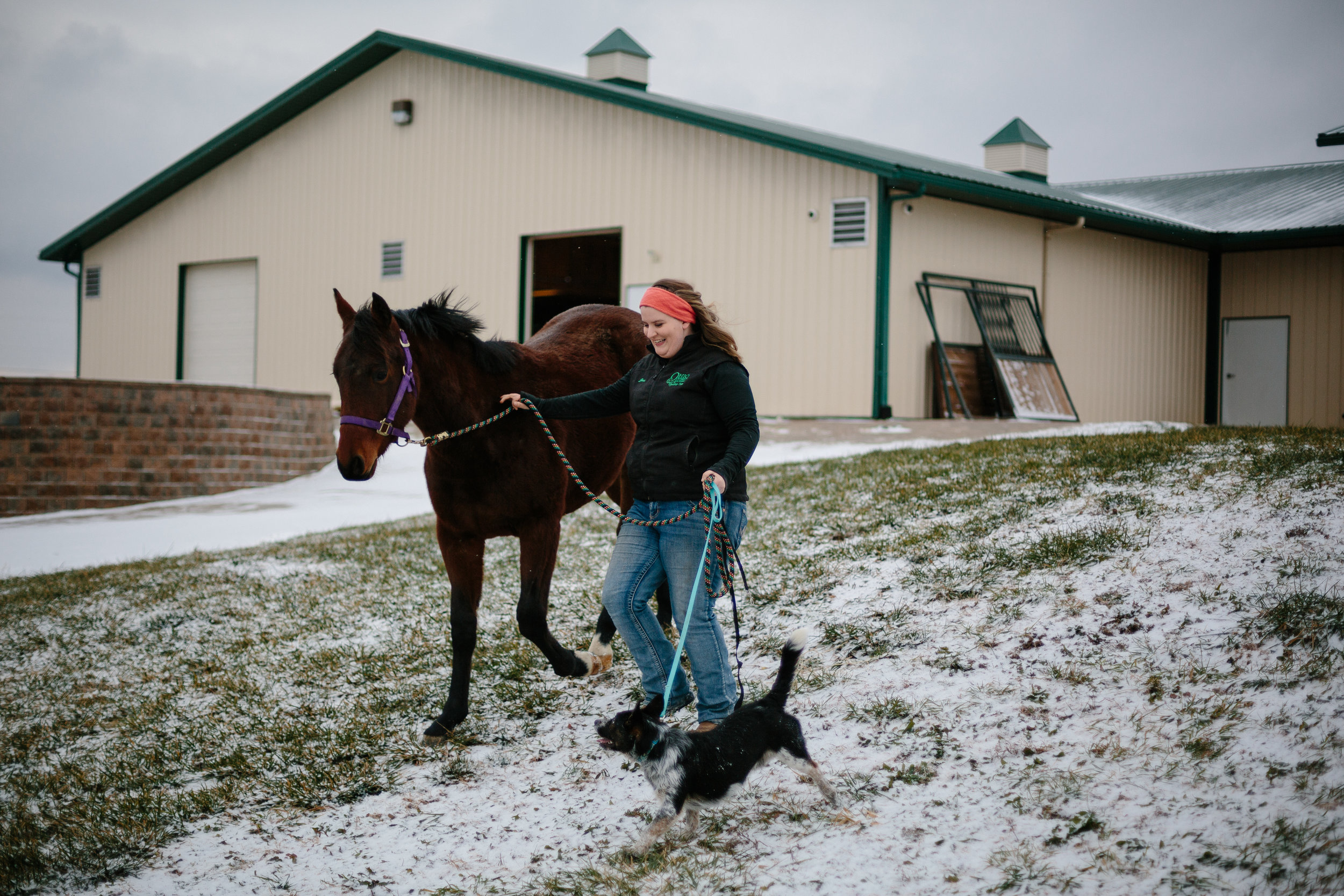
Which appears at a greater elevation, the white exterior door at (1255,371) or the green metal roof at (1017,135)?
the green metal roof at (1017,135)

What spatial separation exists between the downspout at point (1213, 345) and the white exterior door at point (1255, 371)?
13cm

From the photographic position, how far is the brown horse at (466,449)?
4461mm

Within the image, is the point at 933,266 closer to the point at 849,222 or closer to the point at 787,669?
the point at 849,222

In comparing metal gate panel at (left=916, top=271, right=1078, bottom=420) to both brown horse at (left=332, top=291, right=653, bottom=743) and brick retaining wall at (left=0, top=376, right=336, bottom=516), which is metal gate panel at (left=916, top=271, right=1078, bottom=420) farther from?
brown horse at (left=332, top=291, right=653, bottom=743)

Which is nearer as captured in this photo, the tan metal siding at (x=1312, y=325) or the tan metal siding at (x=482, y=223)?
the tan metal siding at (x=482, y=223)

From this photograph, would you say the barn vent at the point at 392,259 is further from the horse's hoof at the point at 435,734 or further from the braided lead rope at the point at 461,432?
the horse's hoof at the point at 435,734

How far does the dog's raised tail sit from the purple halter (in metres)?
1.79

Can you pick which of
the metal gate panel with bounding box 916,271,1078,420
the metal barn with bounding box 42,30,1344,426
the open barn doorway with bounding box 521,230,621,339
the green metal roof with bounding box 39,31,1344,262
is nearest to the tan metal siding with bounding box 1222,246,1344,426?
the metal barn with bounding box 42,30,1344,426

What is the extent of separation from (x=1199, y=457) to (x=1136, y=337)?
39.9ft

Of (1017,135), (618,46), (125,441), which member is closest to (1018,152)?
(1017,135)

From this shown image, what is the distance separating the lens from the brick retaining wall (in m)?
14.3

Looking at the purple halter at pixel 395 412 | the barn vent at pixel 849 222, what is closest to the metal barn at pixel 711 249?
the barn vent at pixel 849 222

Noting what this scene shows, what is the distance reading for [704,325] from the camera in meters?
4.11

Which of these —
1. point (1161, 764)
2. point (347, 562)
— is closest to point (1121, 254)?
point (347, 562)
